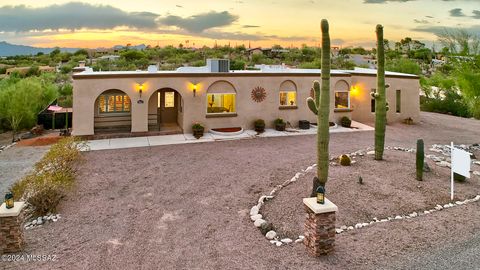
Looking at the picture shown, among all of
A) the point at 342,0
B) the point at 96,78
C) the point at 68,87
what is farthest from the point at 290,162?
the point at 68,87

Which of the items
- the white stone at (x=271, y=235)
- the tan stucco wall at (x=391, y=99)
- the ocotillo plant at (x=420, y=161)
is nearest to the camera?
the white stone at (x=271, y=235)

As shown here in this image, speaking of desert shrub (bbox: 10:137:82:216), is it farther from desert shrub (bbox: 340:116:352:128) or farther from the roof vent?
desert shrub (bbox: 340:116:352:128)

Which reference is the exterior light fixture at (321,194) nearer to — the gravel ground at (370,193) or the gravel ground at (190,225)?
the gravel ground at (190,225)

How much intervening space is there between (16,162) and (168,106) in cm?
926

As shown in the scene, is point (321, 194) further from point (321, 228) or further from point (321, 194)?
point (321, 228)

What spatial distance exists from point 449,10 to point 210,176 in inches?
1162

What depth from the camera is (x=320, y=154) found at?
32.4 feet

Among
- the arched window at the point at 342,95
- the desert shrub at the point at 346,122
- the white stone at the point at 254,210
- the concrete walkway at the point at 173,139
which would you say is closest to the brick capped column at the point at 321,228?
the white stone at the point at 254,210

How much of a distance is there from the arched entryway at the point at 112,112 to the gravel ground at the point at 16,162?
3266mm

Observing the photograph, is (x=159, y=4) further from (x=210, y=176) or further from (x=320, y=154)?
(x=320, y=154)

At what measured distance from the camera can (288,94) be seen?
72.0 ft

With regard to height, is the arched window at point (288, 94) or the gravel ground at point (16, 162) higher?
the arched window at point (288, 94)

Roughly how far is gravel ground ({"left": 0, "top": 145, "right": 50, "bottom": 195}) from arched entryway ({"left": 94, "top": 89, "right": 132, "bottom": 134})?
327 centimetres

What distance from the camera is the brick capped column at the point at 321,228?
7176 millimetres
